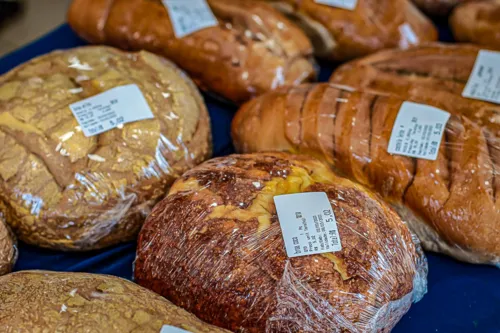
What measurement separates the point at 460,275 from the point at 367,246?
500 millimetres

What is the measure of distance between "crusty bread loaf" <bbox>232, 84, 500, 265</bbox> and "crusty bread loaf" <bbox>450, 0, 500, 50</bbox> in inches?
28.4

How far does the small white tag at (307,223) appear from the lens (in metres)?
1.19

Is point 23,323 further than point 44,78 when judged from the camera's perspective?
No

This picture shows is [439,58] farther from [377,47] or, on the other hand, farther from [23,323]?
[23,323]

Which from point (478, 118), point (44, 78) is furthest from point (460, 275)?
point (44, 78)

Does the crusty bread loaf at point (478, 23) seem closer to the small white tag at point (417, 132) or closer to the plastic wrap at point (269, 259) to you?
the small white tag at point (417, 132)

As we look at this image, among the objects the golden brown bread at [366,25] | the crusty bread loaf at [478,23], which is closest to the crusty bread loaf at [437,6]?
the crusty bread loaf at [478,23]

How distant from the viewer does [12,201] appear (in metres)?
1.46

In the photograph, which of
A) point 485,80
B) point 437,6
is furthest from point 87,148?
point 437,6

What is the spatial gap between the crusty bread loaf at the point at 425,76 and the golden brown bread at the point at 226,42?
0.24m

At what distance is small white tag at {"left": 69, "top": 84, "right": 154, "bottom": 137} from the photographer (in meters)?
1.51

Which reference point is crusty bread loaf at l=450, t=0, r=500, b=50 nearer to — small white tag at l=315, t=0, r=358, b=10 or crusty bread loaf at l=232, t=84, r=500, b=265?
small white tag at l=315, t=0, r=358, b=10

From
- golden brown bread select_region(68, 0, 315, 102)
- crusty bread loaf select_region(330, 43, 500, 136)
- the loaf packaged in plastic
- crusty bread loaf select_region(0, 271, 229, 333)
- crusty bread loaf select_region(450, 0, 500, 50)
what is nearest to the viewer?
crusty bread loaf select_region(0, 271, 229, 333)

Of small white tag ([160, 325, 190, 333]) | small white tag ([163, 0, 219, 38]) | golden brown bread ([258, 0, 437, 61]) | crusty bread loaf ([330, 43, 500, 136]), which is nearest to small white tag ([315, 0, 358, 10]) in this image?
golden brown bread ([258, 0, 437, 61])
